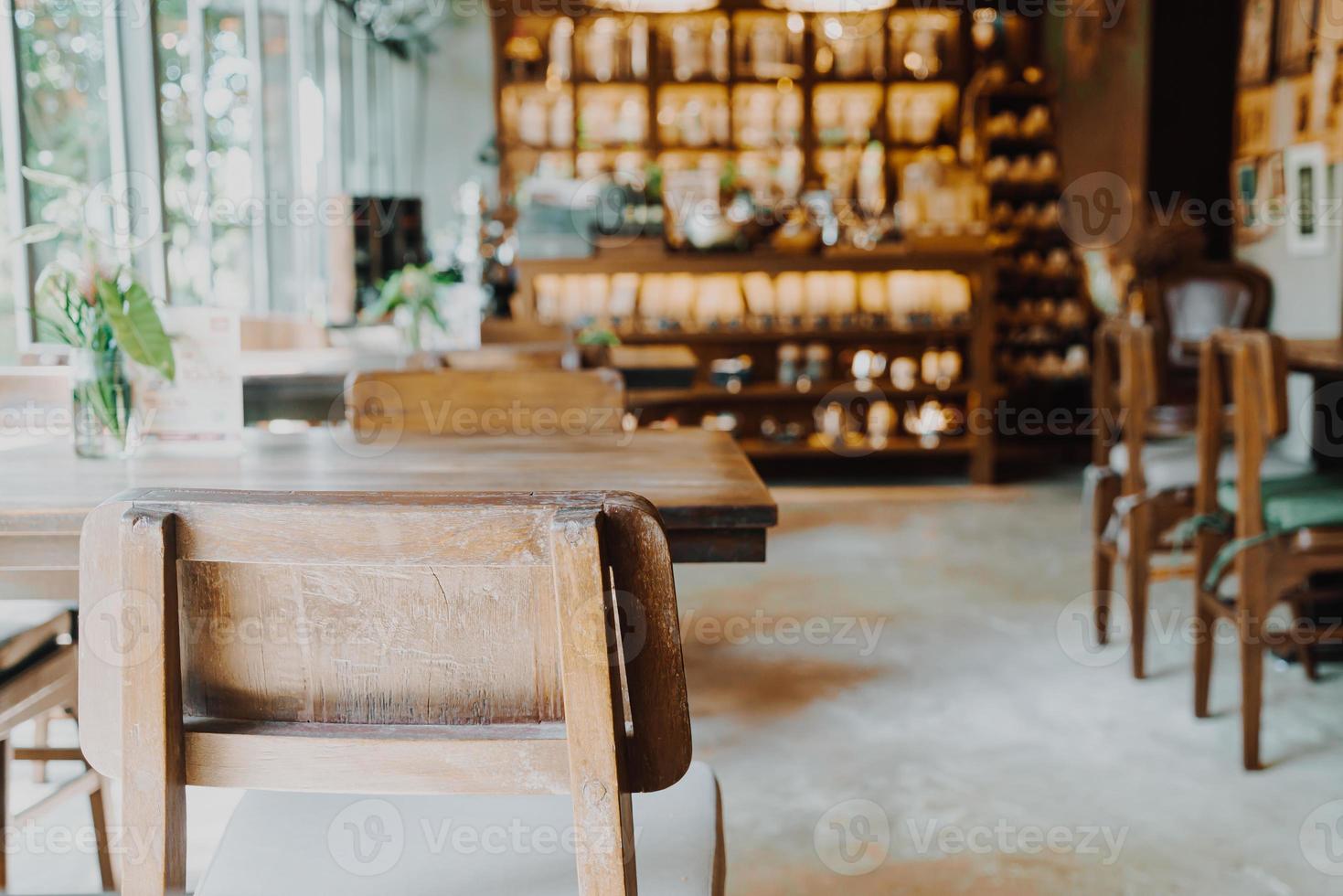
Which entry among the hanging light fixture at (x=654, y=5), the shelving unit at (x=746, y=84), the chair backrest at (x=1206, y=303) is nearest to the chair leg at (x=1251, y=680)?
the chair backrest at (x=1206, y=303)

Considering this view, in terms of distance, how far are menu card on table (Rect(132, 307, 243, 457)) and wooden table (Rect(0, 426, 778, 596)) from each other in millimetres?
49

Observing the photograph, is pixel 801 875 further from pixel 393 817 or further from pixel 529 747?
pixel 529 747

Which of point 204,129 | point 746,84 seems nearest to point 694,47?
point 746,84

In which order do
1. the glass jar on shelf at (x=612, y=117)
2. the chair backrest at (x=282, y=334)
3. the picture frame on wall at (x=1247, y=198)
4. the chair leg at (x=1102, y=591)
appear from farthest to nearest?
1. the glass jar on shelf at (x=612, y=117)
2. the picture frame on wall at (x=1247, y=198)
3. the chair backrest at (x=282, y=334)
4. the chair leg at (x=1102, y=591)

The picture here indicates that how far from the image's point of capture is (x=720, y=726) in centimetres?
286

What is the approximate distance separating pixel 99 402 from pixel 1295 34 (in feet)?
20.8

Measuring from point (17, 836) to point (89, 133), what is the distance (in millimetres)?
2729

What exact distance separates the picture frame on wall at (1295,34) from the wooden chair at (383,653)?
631cm

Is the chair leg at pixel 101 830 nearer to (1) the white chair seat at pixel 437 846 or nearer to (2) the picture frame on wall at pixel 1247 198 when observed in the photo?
(1) the white chair seat at pixel 437 846

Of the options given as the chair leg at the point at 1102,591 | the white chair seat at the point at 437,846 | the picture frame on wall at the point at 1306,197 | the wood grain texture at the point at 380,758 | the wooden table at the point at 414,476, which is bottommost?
the chair leg at the point at 1102,591

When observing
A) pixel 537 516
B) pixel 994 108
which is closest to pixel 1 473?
pixel 537 516

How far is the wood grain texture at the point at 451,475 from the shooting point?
132cm

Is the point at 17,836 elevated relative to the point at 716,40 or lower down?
lower down

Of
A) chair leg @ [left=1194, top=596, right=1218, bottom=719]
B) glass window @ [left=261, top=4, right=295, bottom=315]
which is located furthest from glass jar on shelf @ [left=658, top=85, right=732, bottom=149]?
chair leg @ [left=1194, top=596, right=1218, bottom=719]
